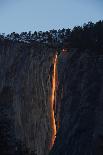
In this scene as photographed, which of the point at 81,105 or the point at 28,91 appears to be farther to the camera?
the point at 28,91

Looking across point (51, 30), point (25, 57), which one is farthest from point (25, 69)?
point (51, 30)

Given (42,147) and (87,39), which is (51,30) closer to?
(87,39)

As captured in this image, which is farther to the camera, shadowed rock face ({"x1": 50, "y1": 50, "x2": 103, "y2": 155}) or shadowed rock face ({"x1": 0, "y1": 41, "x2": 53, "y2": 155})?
shadowed rock face ({"x1": 0, "y1": 41, "x2": 53, "y2": 155})

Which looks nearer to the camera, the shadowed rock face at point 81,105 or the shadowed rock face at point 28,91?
the shadowed rock face at point 81,105
